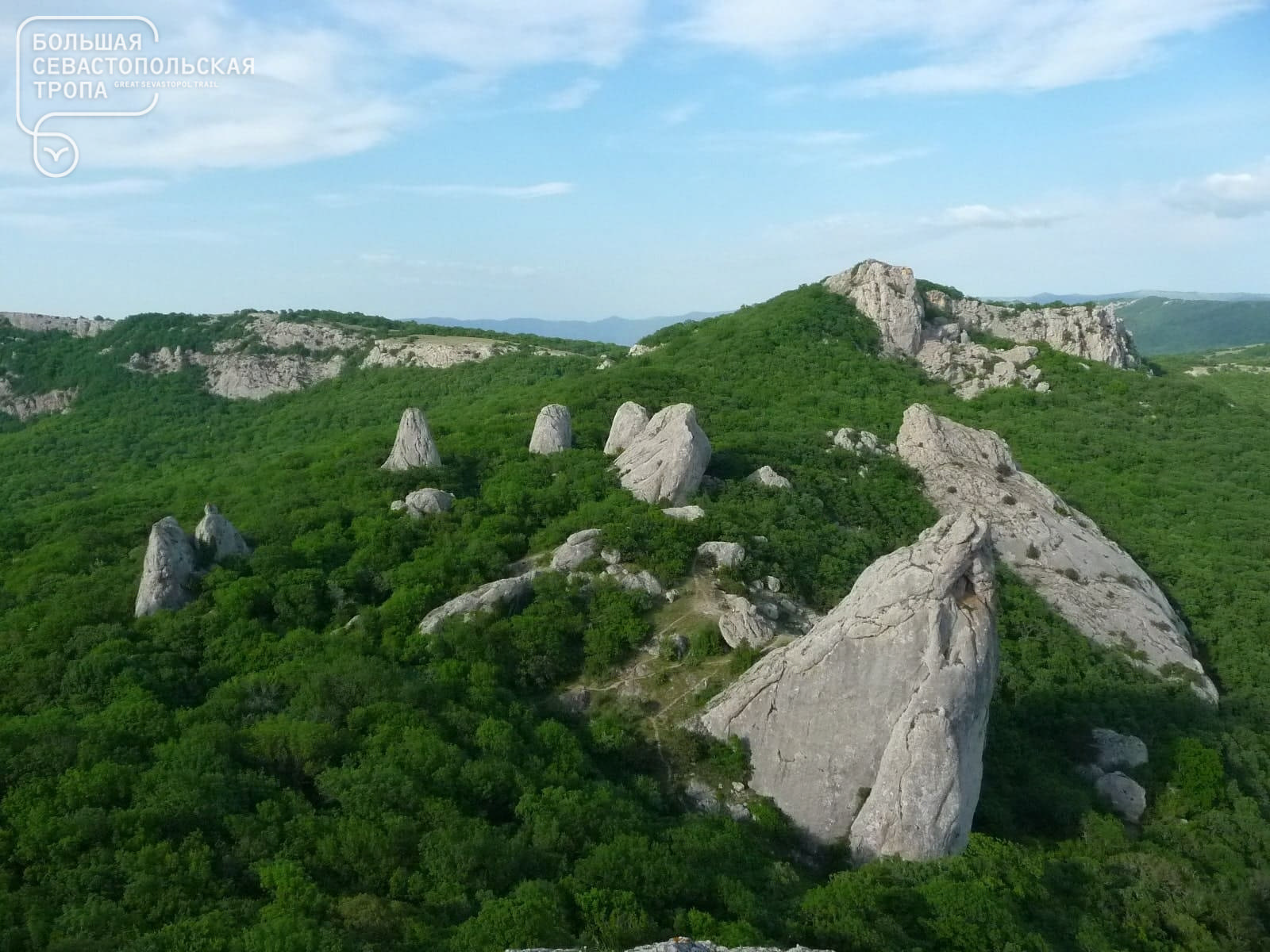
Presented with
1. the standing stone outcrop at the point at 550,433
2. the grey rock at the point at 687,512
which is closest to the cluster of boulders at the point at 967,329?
the standing stone outcrop at the point at 550,433

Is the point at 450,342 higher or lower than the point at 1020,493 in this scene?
higher

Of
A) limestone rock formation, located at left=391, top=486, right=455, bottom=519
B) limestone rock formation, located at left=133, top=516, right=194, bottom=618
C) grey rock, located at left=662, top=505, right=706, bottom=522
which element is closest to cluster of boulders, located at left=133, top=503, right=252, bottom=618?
limestone rock formation, located at left=133, top=516, right=194, bottom=618

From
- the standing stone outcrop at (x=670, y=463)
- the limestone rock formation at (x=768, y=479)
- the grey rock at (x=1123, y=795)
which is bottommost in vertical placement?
the grey rock at (x=1123, y=795)

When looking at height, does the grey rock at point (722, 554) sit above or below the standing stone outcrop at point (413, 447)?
below

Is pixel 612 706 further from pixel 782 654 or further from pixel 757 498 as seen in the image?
pixel 757 498

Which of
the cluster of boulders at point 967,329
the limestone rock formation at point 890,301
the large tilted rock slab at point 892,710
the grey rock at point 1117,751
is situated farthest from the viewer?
the limestone rock formation at point 890,301

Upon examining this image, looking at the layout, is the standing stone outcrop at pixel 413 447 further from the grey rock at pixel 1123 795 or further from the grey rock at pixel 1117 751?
the grey rock at pixel 1123 795

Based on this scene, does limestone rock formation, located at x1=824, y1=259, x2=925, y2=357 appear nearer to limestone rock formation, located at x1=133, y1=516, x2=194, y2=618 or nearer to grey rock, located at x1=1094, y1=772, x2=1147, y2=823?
grey rock, located at x1=1094, y1=772, x2=1147, y2=823

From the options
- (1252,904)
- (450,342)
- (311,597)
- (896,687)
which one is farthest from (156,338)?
(1252,904)
